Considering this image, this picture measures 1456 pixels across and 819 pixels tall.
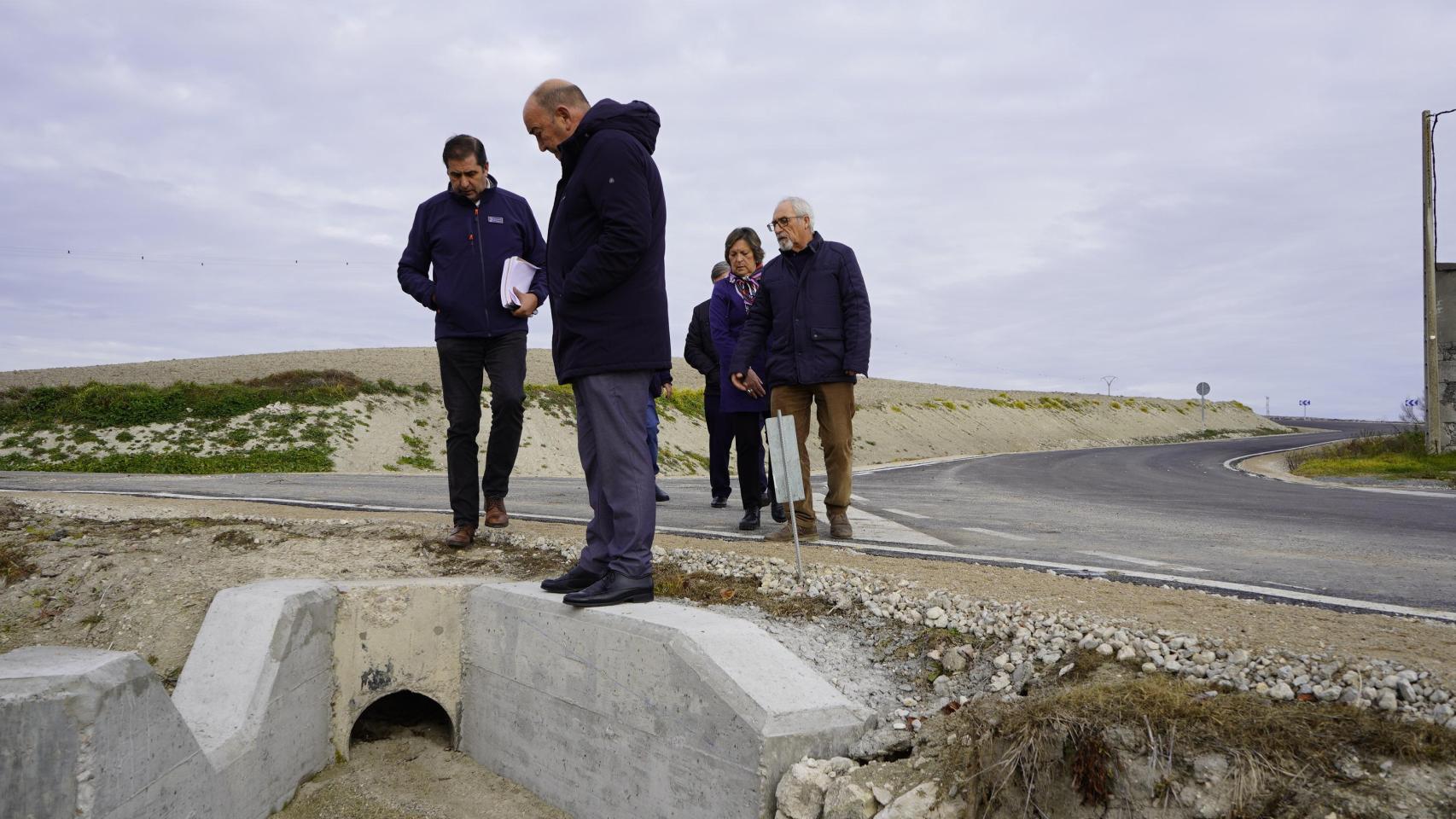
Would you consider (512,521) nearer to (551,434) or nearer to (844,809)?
(844,809)

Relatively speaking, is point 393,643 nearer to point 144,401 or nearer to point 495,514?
point 495,514

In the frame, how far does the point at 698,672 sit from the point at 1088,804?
1.34 m

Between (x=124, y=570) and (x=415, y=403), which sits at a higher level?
(x=415, y=403)

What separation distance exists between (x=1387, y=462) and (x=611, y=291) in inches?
739

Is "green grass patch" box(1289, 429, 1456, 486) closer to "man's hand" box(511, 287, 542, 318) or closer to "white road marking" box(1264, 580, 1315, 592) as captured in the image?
"white road marking" box(1264, 580, 1315, 592)

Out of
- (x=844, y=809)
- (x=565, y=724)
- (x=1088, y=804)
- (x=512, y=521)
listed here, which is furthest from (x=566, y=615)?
(x=512, y=521)

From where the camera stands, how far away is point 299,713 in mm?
4262

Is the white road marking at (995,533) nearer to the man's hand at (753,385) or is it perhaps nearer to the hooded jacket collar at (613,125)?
the man's hand at (753,385)

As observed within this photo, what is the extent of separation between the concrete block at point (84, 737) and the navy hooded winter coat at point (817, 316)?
3.84 m

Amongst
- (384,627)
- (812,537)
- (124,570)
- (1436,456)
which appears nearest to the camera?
(384,627)

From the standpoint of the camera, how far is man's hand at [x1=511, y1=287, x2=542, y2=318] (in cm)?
537

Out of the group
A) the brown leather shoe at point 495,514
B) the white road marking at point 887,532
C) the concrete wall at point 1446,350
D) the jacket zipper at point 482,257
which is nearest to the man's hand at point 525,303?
the jacket zipper at point 482,257

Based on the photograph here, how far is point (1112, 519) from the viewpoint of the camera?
8.05 meters

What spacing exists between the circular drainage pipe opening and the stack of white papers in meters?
2.26
